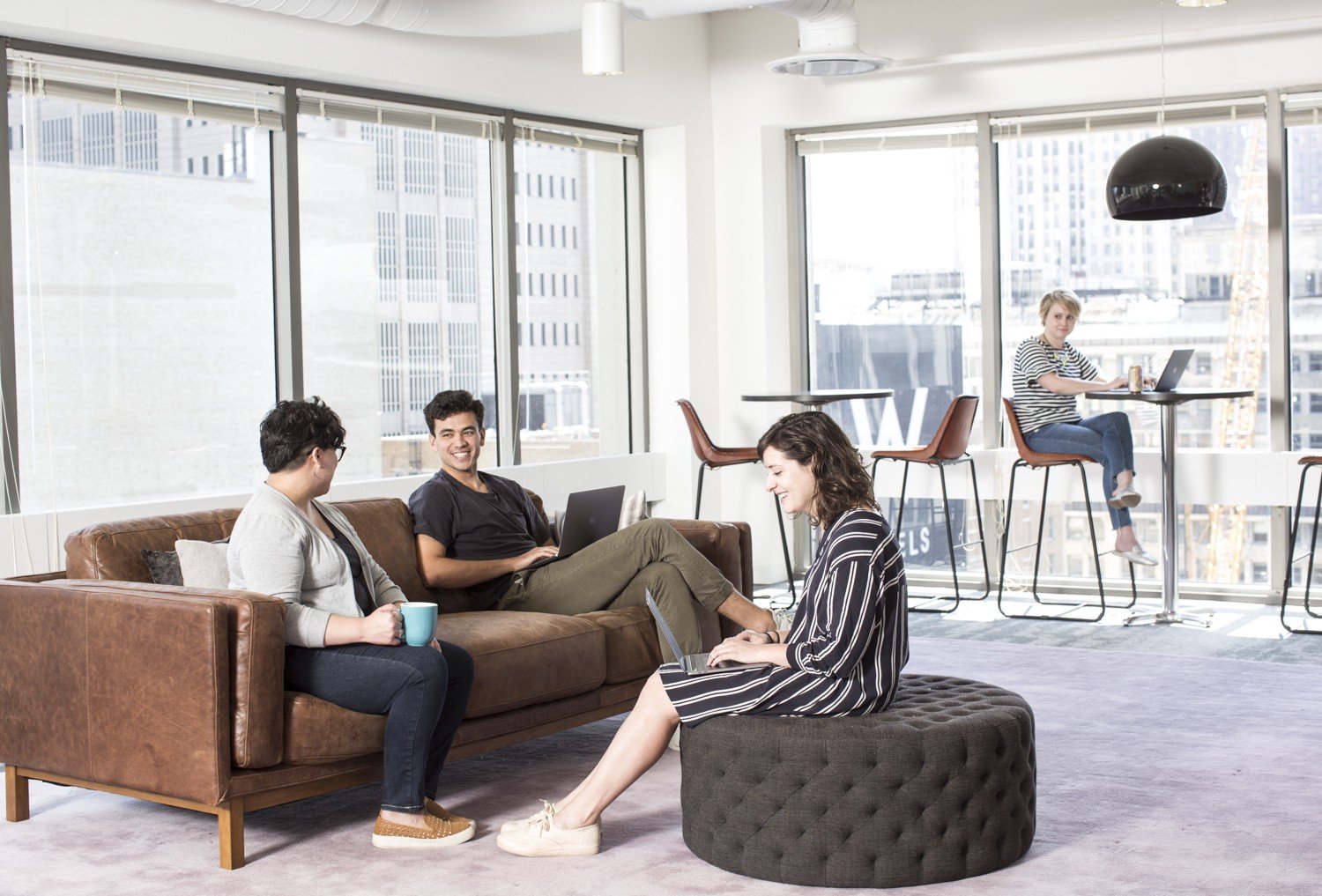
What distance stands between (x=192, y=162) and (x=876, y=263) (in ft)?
12.3

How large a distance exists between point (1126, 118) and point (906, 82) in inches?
43.4

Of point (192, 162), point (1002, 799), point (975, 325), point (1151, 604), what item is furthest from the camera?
point (975, 325)

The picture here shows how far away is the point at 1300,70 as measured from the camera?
688 centimetres

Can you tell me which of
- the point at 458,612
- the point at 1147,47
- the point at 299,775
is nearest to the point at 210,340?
the point at 458,612

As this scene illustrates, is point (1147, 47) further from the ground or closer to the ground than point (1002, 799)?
further from the ground

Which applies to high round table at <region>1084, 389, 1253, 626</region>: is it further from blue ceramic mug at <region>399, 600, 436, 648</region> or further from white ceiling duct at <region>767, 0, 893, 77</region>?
blue ceramic mug at <region>399, 600, 436, 648</region>

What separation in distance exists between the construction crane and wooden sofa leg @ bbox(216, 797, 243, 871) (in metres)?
5.22

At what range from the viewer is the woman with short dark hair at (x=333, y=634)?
3607mm

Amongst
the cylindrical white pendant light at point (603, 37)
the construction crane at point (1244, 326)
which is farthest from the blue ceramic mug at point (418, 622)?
the construction crane at point (1244, 326)

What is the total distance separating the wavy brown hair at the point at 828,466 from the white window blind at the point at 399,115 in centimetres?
368

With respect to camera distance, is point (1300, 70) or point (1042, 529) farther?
point (1042, 529)

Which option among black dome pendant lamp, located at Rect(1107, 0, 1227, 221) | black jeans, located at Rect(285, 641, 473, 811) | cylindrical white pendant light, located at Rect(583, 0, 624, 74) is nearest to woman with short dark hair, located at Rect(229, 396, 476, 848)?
black jeans, located at Rect(285, 641, 473, 811)

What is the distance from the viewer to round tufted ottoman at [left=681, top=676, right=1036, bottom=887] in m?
3.23

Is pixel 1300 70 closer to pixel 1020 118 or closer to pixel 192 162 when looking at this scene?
pixel 1020 118
